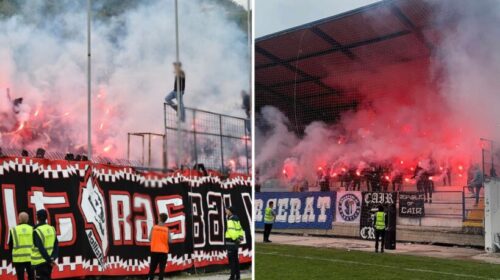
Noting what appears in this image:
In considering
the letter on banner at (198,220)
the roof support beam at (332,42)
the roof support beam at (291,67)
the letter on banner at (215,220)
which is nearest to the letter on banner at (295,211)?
the roof support beam at (291,67)

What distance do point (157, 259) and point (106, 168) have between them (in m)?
0.75

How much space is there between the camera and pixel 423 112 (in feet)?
33.7

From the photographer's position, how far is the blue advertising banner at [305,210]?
10523 mm

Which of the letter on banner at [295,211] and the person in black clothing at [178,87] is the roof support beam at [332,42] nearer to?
the letter on banner at [295,211]

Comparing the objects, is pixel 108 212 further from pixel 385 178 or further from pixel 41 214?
pixel 385 178

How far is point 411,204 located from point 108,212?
7403mm

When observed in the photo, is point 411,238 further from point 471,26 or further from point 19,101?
point 19,101

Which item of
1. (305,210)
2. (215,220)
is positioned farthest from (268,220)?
(215,220)

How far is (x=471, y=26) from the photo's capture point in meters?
8.75

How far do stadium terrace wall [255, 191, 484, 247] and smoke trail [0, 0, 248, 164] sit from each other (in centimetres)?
555

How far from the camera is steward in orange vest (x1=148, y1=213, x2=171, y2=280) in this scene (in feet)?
12.3

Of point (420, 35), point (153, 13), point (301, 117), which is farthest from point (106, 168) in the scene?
point (420, 35)

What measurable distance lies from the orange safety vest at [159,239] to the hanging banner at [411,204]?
7077 mm

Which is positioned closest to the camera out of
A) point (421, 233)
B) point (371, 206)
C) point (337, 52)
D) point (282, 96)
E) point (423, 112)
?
point (282, 96)
